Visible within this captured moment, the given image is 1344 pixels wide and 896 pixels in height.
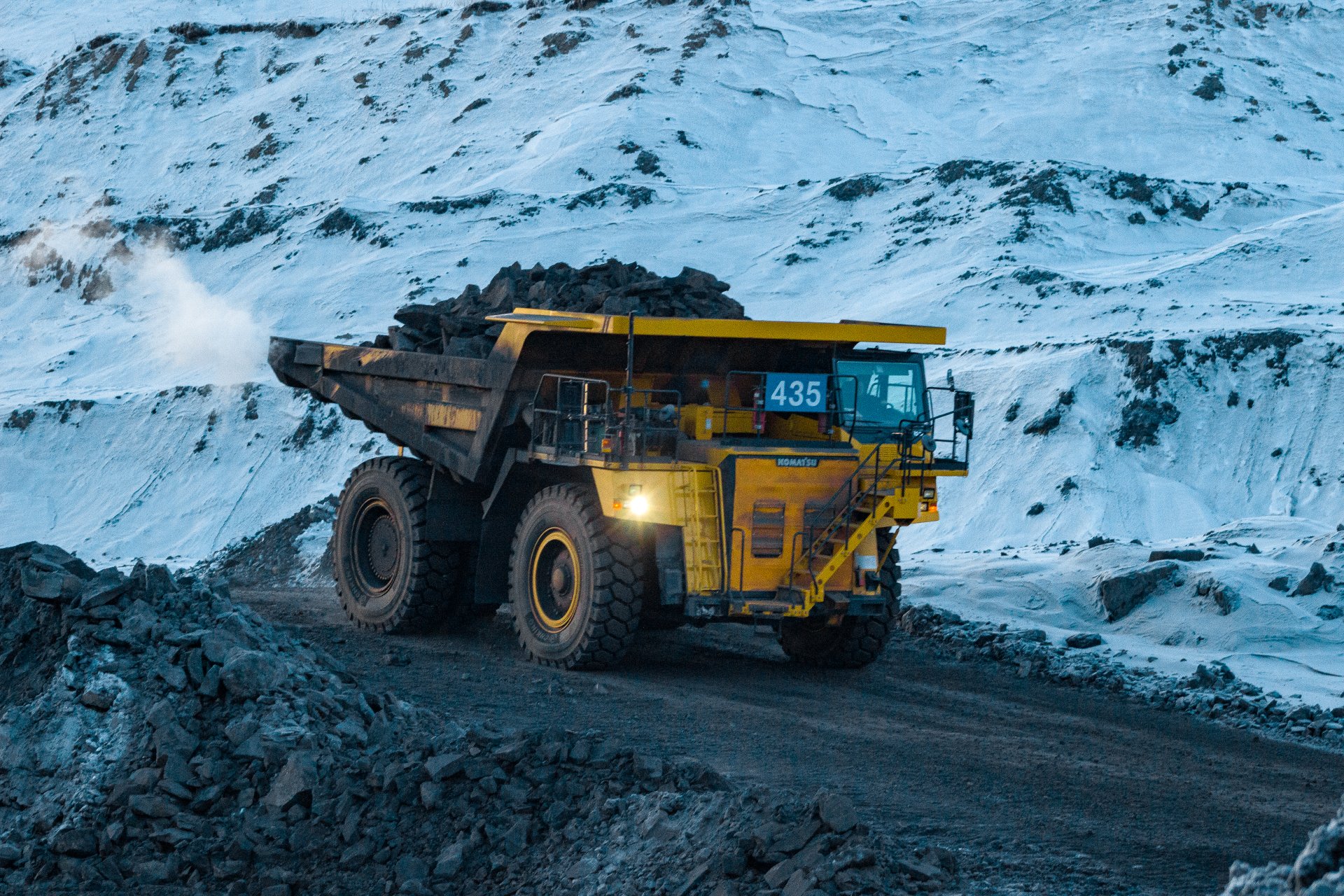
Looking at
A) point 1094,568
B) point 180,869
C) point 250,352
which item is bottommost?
point 180,869

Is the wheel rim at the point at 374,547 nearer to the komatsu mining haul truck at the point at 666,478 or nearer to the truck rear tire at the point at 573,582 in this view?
the komatsu mining haul truck at the point at 666,478

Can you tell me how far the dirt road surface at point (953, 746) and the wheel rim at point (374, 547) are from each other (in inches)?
19.6

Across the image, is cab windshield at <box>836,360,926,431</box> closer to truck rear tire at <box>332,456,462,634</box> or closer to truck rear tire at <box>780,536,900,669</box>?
truck rear tire at <box>780,536,900,669</box>

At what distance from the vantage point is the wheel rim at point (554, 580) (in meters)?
11.3

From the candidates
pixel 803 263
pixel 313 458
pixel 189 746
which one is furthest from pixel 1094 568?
pixel 803 263

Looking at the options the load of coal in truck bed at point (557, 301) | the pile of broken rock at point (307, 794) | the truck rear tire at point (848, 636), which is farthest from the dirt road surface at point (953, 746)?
the load of coal in truck bed at point (557, 301)

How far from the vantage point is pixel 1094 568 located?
47.8ft

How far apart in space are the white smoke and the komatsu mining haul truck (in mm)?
21175

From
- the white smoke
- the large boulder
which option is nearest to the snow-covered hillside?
the white smoke

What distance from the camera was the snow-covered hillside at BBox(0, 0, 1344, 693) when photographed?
22203mm

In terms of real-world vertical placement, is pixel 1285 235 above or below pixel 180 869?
above

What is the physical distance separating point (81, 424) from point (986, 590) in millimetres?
23702

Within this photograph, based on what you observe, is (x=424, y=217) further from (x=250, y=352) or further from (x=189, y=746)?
(x=189, y=746)

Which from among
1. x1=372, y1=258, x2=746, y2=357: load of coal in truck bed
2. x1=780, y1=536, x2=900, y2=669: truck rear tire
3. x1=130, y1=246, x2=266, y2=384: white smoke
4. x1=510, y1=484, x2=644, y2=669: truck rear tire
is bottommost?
x1=780, y1=536, x2=900, y2=669: truck rear tire
